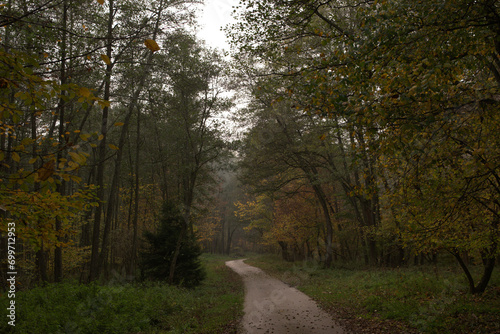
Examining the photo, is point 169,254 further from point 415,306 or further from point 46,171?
point 46,171

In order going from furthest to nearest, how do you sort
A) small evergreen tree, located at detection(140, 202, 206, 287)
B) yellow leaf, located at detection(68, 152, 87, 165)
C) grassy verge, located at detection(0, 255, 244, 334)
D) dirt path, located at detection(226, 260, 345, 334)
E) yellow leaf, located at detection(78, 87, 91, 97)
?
small evergreen tree, located at detection(140, 202, 206, 287) → dirt path, located at detection(226, 260, 345, 334) → grassy verge, located at detection(0, 255, 244, 334) → yellow leaf, located at detection(78, 87, 91, 97) → yellow leaf, located at detection(68, 152, 87, 165)

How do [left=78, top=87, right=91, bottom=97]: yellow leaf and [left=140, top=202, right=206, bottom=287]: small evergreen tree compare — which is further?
[left=140, top=202, right=206, bottom=287]: small evergreen tree

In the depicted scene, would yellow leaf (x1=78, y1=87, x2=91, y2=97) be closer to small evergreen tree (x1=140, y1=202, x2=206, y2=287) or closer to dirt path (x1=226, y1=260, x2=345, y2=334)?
dirt path (x1=226, y1=260, x2=345, y2=334)

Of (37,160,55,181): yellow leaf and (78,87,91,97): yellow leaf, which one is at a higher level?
(78,87,91,97): yellow leaf

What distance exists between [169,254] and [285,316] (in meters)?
7.70

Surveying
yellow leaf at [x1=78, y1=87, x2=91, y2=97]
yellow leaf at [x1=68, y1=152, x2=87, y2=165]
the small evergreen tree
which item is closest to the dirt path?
the small evergreen tree

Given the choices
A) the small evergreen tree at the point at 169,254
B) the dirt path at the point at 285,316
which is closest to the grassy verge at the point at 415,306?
the dirt path at the point at 285,316

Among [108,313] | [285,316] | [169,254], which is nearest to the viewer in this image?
[108,313]

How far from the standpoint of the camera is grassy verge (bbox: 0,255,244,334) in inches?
212

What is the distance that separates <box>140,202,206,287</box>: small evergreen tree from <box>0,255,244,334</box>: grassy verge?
14.5ft

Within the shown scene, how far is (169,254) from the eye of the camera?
13281mm

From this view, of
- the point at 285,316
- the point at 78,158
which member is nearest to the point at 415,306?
the point at 285,316

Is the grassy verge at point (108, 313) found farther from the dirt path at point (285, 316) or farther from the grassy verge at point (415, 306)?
the grassy verge at point (415, 306)

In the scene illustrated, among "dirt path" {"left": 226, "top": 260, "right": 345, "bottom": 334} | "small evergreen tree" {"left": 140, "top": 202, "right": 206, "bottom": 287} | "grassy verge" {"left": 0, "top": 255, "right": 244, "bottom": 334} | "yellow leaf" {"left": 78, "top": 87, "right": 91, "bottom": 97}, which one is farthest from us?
"small evergreen tree" {"left": 140, "top": 202, "right": 206, "bottom": 287}
